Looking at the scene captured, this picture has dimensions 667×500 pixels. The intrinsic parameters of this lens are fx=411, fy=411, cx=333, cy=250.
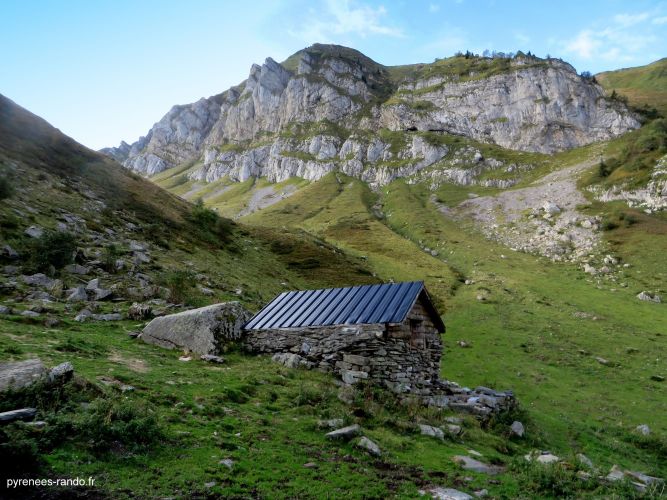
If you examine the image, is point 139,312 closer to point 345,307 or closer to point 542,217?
point 345,307

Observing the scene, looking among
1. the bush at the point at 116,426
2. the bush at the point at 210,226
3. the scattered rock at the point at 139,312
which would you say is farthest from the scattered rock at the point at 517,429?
the bush at the point at 210,226

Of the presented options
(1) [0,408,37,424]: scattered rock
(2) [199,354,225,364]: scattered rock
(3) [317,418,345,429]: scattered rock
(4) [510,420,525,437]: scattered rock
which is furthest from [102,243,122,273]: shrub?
(4) [510,420,525,437]: scattered rock

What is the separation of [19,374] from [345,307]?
45.8 ft

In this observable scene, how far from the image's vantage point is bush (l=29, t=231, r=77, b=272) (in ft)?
81.7

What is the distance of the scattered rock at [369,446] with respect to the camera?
11672mm

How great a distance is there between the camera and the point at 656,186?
9738 centimetres

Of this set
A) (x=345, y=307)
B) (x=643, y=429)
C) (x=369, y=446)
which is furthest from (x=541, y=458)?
(x=643, y=429)

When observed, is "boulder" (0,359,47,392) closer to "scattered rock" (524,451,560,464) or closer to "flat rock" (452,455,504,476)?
"flat rock" (452,455,504,476)

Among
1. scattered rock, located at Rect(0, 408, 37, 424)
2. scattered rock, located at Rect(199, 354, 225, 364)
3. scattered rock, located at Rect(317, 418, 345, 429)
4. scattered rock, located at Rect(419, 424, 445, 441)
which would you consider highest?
scattered rock, located at Rect(0, 408, 37, 424)

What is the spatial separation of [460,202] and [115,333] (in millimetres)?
122975

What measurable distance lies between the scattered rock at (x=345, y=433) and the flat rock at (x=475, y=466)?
10.5 feet

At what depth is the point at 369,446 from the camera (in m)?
11.8

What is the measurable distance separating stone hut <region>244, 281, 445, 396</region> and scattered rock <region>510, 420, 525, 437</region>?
3.91 meters

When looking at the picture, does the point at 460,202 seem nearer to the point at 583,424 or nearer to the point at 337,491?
the point at 583,424
